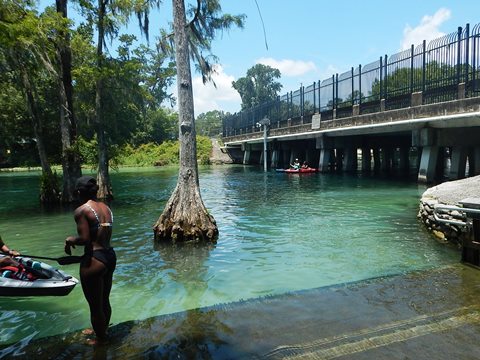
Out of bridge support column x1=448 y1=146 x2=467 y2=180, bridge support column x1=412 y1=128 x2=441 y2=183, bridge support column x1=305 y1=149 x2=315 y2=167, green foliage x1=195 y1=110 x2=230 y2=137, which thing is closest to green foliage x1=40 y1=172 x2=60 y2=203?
bridge support column x1=412 y1=128 x2=441 y2=183

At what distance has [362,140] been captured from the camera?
126ft

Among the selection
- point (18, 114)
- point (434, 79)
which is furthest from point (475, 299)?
point (18, 114)

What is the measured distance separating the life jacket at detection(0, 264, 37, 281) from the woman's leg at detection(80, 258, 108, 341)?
73.1 inches

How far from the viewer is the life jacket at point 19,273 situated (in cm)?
618

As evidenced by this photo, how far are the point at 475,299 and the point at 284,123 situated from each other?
135ft

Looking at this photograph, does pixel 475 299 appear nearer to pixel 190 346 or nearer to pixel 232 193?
pixel 190 346

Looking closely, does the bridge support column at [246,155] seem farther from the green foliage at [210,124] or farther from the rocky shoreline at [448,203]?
the green foliage at [210,124]

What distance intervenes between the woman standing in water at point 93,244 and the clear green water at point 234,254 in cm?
149

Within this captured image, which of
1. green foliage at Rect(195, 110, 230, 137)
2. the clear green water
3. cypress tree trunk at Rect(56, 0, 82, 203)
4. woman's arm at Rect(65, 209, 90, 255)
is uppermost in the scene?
green foliage at Rect(195, 110, 230, 137)

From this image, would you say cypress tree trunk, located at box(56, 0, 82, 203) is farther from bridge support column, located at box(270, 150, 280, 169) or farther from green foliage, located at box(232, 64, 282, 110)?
green foliage, located at box(232, 64, 282, 110)

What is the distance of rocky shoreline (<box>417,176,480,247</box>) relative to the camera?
9.60 m

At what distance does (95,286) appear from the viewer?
Answer: 4777 millimetres

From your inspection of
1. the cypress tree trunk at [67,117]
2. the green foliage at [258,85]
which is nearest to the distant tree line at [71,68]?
the cypress tree trunk at [67,117]

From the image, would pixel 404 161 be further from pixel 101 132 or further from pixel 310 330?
pixel 310 330
